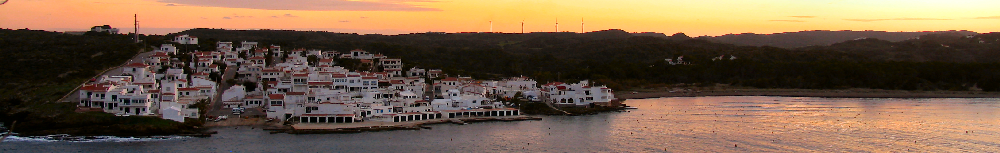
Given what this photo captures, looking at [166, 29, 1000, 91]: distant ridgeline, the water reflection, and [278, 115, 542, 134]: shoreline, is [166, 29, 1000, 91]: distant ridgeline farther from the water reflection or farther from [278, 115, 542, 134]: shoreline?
[278, 115, 542, 134]: shoreline

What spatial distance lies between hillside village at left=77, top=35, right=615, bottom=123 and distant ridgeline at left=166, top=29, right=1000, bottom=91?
9826 mm

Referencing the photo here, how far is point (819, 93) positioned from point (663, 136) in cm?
2601

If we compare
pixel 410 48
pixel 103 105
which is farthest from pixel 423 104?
pixel 410 48

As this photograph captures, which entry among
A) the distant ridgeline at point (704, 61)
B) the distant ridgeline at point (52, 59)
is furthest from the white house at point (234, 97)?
the distant ridgeline at point (704, 61)

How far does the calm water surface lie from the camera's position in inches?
934

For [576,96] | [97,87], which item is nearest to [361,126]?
[97,87]

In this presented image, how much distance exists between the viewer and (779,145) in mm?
24203

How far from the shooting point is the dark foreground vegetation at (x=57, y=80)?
2694cm

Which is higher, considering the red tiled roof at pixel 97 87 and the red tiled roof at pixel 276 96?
the red tiled roof at pixel 97 87

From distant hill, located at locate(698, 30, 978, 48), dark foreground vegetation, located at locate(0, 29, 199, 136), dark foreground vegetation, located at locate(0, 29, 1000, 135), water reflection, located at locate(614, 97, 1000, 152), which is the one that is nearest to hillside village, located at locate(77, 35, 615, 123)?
dark foreground vegetation, located at locate(0, 29, 199, 136)

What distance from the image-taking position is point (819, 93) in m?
48.7

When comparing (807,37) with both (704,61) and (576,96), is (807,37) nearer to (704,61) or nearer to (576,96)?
(704,61)

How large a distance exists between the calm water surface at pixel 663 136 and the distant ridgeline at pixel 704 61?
16649 mm

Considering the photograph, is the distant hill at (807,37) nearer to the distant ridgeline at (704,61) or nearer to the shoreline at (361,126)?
the distant ridgeline at (704,61)
